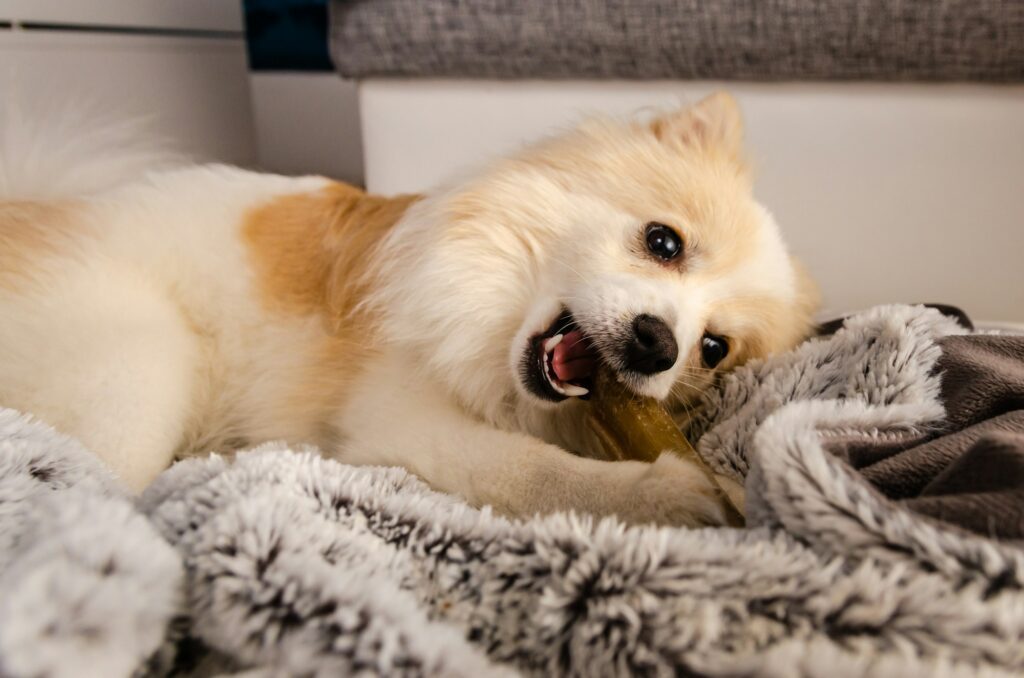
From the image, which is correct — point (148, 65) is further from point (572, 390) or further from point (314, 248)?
point (572, 390)

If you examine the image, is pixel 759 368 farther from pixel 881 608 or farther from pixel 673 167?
pixel 881 608

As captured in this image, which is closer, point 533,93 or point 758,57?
point 758,57

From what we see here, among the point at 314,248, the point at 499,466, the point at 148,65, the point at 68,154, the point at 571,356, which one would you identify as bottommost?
the point at 499,466

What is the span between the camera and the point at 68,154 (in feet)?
5.12

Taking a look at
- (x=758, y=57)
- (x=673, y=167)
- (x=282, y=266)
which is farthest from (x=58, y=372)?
(x=758, y=57)

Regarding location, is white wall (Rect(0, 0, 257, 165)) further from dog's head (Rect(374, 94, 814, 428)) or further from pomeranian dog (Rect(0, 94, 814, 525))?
dog's head (Rect(374, 94, 814, 428))

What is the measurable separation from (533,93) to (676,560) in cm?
162

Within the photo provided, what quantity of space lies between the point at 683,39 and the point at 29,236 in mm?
1557

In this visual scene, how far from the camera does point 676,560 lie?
716 millimetres

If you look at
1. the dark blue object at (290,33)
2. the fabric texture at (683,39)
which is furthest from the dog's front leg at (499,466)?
the dark blue object at (290,33)

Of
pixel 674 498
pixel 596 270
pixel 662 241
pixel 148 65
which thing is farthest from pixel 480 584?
pixel 148 65

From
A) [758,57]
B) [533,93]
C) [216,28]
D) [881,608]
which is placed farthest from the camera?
[216,28]

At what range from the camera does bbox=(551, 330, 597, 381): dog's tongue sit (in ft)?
3.94

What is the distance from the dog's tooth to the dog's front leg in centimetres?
10
